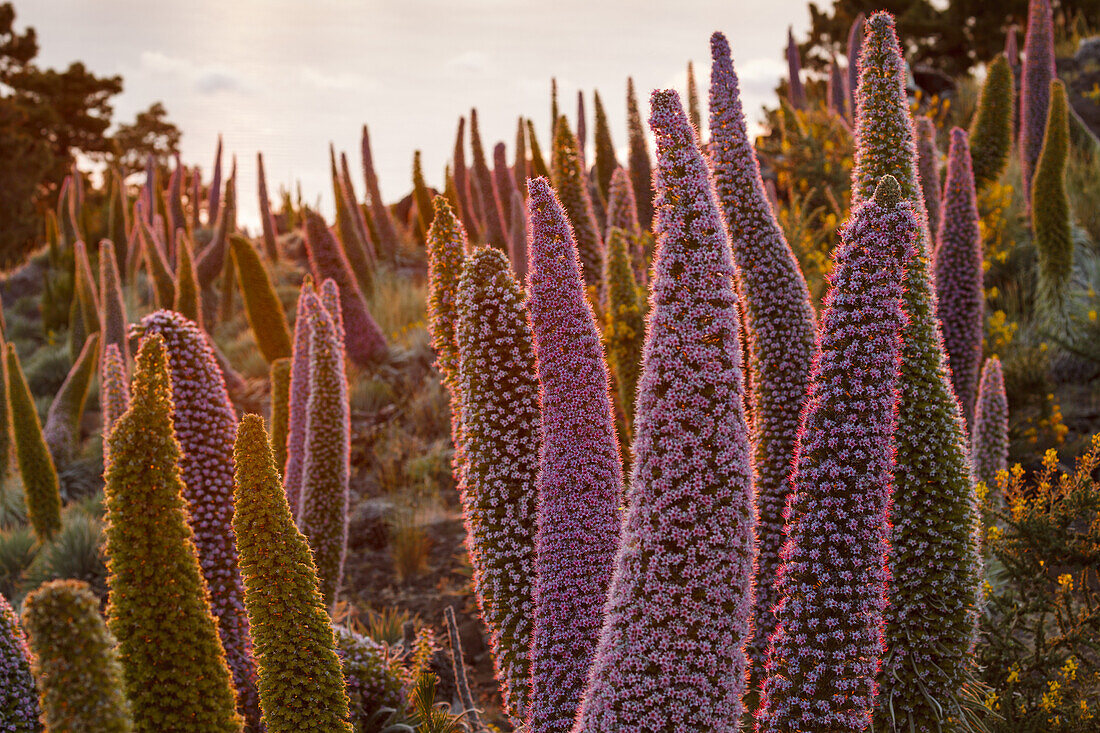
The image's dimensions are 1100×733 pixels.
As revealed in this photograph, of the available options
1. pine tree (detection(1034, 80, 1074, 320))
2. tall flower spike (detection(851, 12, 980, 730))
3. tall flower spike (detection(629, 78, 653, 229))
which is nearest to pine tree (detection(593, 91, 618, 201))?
tall flower spike (detection(629, 78, 653, 229))

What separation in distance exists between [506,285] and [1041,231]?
719cm

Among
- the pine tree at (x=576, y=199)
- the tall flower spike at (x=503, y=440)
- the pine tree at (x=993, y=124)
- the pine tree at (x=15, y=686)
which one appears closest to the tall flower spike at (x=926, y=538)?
the tall flower spike at (x=503, y=440)

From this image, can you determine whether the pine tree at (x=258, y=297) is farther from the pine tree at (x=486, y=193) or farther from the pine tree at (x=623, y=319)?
the pine tree at (x=623, y=319)

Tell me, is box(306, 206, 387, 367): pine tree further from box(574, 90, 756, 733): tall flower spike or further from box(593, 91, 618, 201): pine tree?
box(574, 90, 756, 733): tall flower spike

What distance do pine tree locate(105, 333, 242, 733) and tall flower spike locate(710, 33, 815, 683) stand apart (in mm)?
1600

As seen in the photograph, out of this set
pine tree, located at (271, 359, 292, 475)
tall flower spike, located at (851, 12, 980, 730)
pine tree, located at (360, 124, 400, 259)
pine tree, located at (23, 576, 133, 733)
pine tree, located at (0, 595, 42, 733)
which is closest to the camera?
pine tree, located at (23, 576, 133, 733)

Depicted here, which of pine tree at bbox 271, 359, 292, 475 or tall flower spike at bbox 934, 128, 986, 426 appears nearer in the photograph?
tall flower spike at bbox 934, 128, 986, 426

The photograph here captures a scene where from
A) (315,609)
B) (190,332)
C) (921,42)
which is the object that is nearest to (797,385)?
(315,609)

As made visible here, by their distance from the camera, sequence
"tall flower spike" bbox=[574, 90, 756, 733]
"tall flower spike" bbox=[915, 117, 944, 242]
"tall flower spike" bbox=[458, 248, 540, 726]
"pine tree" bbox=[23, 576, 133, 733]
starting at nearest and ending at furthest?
1. "pine tree" bbox=[23, 576, 133, 733]
2. "tall flower spike" bbox=[574, 90, 756, 733]
3. "tall flower spike" bbox=[458, 248, 540, 726]
4. "tall flower spike" bbox=[915, 117, 944, 242]

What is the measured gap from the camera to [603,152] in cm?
981

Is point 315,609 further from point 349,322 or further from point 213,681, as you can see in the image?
point 349,322

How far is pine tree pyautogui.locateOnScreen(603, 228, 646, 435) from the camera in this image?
4.57m

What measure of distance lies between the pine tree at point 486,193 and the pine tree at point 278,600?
8.15 metres

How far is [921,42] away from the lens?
25.9 m
